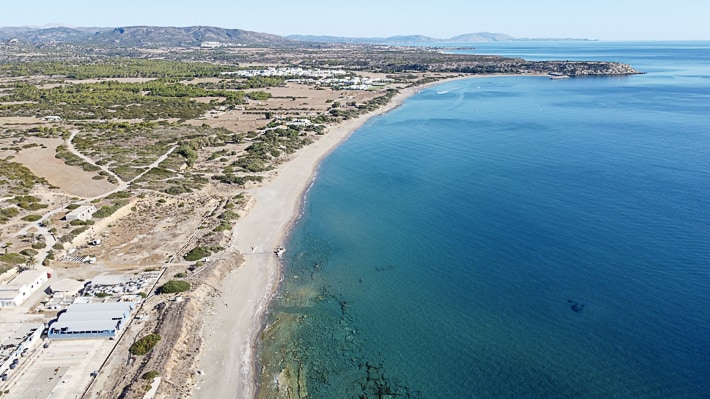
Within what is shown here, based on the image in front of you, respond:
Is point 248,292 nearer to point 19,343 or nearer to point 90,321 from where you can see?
point 90,321

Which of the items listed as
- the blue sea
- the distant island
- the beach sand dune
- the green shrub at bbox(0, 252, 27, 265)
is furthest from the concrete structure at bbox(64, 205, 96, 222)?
the blue sea

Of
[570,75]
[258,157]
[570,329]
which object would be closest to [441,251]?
[570,329]

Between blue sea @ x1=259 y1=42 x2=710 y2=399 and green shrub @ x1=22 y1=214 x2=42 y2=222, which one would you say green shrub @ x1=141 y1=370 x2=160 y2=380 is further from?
green shrub @ x1=22 y1=214 x2=42 y2=222

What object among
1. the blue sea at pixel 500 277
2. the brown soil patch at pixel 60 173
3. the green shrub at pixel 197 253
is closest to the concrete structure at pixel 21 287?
the green shrub at pixel 197 253

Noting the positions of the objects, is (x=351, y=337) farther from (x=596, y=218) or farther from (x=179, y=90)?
(x=179, y=90)

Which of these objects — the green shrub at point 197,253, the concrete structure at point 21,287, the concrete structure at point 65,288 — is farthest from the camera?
the green shrub at point 197,253

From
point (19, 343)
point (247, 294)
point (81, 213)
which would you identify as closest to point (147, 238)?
point (81, 213)

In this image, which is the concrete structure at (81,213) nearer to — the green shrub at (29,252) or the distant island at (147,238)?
the distant island at (147,238)

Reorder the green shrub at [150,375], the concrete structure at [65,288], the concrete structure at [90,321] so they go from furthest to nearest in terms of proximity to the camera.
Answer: the concrete structure at [65,288] < the concrete structure at [90,321] < the green shrub at [150,375]
